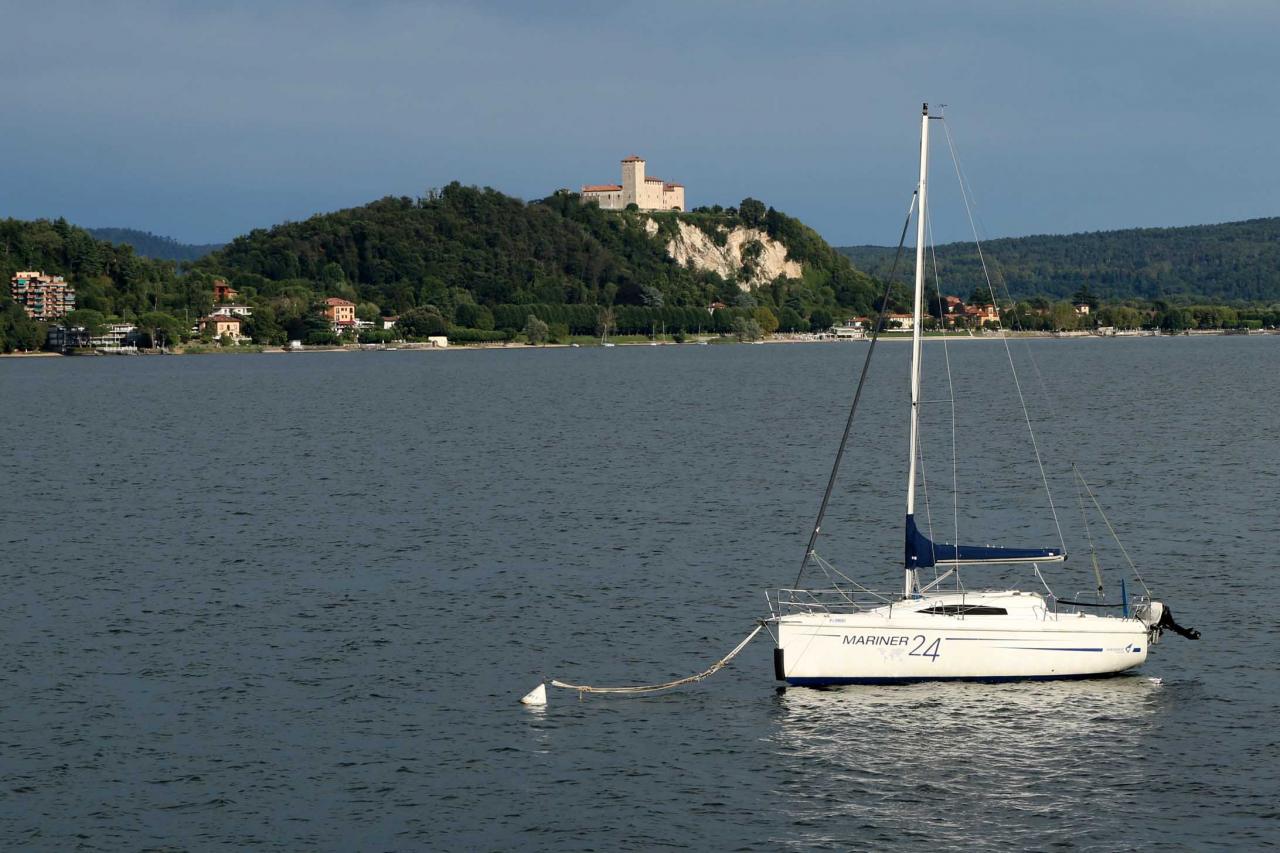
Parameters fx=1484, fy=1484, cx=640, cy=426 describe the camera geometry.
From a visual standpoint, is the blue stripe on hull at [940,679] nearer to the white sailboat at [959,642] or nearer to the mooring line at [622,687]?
the white sailboat at [959,642]

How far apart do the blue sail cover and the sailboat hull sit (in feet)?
6.06

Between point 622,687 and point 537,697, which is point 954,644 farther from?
point 537,697

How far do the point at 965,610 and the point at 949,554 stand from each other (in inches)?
99.6

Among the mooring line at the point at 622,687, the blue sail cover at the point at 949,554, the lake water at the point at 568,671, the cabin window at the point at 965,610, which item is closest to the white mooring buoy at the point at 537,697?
the mooring line at the point at 622,687

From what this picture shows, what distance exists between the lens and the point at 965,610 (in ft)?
106

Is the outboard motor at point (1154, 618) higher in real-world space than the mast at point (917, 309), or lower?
lower

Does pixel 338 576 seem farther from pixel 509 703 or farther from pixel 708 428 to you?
pixel 708 428

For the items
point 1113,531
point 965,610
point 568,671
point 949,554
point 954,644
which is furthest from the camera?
point 1113,531

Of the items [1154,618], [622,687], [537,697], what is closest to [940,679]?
[1154,618]

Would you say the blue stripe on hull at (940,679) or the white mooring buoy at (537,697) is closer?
the white mooring buoy at (537,697)

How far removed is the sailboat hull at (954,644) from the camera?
105 feet

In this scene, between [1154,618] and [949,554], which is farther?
[949,554]

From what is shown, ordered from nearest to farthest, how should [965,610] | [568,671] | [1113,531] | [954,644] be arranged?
[954,644], [965,610], [568,671], [1113,531]

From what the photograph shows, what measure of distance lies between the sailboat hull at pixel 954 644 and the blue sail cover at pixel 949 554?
1.85 m
